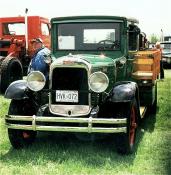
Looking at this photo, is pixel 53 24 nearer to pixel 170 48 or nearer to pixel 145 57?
pixel 145 57

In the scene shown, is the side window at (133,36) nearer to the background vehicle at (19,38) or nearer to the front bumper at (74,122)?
the front bumper at (74,122)

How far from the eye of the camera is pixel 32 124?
5113 mm

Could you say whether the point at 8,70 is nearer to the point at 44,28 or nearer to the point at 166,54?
the point at 44,28

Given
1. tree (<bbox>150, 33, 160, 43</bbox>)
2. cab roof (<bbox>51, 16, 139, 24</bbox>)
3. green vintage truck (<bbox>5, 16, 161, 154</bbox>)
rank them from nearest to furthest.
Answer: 1. green vintage truck (<bbox>5, 16, 161, 154</bbox>)
2. cab roof (<bbox>51, 16, 139, 24</bbox>)
3. tree (<bbox>150, 33, 160, 43</bbox>)

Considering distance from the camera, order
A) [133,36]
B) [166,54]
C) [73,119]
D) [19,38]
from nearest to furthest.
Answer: [73,119] < [133,36] < [19,38] < [166,54]

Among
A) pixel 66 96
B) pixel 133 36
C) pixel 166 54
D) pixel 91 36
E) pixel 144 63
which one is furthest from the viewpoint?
pixel 166 54

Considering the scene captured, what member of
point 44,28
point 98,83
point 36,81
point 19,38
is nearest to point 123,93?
point 98,83

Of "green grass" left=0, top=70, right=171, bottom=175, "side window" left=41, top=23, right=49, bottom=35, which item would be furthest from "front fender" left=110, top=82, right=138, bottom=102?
"side window" left=41, top=23, right=49, bottom=35

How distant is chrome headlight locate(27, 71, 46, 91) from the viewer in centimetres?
542

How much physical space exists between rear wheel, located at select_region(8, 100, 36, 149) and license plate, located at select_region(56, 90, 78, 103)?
1.71 ft

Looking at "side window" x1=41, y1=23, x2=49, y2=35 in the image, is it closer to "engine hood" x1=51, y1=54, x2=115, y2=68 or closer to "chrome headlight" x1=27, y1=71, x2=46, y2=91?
"engine hood" x1=51, y1=54, x2=115, y2=68

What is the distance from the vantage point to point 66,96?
5.39 meters

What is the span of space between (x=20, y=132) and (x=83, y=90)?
1.03m

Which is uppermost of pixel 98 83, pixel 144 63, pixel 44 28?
pixel 44 28
